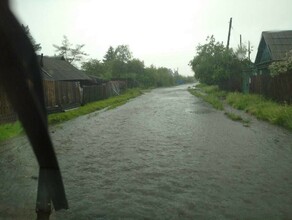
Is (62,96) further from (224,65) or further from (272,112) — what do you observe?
(224,65)

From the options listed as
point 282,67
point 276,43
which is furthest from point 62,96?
point 276,43

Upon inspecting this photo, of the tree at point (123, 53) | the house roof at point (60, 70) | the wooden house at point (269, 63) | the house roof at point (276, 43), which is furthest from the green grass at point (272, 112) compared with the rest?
the tree at point (123, 53)

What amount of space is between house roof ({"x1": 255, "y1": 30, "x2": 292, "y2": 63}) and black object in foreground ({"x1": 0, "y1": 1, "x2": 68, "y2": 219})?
2775 centimetres

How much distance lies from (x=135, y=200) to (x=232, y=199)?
1.40 m

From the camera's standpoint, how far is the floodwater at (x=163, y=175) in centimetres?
485

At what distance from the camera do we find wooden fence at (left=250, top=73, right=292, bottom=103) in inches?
637

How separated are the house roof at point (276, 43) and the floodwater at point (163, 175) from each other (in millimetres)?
17877

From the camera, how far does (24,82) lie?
2088 mm

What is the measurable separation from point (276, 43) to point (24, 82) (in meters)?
30.2

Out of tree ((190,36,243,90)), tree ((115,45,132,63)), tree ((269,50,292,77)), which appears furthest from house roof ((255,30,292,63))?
tree ((115,45,132,63))

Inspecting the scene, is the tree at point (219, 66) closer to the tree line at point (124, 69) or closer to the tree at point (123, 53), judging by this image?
the tree line at point (124, 69)

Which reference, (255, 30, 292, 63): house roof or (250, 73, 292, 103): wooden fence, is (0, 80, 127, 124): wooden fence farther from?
(255, 30, 292, 63): house roof

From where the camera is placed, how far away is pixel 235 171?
6.92m

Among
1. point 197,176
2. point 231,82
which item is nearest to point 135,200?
point 197,176
